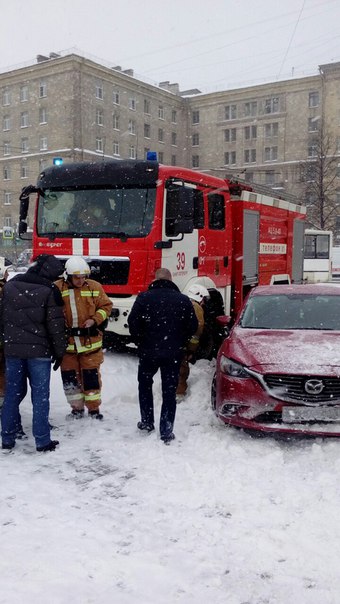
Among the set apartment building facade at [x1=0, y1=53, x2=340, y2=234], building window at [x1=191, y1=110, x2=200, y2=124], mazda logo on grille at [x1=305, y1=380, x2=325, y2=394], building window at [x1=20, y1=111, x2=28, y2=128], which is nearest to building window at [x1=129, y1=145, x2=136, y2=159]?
apartment building facade at [x1=0, y1=53, x2=340, y2=234]

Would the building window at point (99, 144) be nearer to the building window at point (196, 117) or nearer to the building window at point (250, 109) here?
the building window at point (196, 117)

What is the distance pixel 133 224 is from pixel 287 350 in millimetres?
3508

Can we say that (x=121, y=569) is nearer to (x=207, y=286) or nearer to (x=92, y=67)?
(x=207, y=286)

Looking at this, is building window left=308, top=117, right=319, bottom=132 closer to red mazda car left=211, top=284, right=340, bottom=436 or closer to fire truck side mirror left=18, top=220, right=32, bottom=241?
fire truck side mirror left=18, top=220, right=32, bottom=241

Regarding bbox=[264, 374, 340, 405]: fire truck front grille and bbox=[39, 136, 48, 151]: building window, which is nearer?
bbox=[264, 374, 340, 405]: fire truck front grille

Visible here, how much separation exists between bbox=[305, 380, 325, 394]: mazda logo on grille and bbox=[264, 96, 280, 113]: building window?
60937 mm

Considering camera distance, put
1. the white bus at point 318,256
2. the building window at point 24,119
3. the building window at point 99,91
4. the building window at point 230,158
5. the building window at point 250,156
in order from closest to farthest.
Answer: the white bus at point 318,256
the building window at point 99,91
the building window at point 24,119
the building window at point 250,156
the building window at point 230,158

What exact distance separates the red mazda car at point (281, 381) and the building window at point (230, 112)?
61174 millimetres

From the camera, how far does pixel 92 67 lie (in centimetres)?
5238

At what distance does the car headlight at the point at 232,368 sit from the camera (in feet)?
16.7

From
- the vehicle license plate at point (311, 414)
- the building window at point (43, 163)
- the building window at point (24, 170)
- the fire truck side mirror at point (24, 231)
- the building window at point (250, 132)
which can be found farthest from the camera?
the building window at point (250, 132)

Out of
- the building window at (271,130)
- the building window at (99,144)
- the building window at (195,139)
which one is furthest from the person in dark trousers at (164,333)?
the building window at (195,139)

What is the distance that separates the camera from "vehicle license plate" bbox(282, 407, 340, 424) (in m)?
4.75

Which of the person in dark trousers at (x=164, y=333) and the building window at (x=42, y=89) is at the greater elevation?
the building window at (x=42, y=89)
